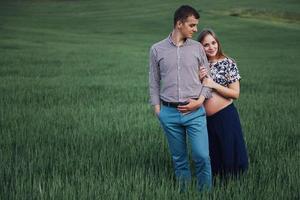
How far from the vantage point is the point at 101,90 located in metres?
11.4

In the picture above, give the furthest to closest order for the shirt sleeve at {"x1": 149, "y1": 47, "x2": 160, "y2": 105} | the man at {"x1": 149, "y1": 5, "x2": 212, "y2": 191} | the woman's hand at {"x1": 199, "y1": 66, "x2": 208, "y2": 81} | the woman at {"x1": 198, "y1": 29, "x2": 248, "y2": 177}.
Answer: the woman at {"x1": 198, "y1": 29, "x2": 248, "y2": 177} → the shirt sleeve at {"x1": 149, "y1": 47, "x2": 160, "y2": 105} → the woman's hand at {"x1": 199, "y1": 66, "x2": 208, "y2": 81} → the man at {"x1": 149, "y1": 5, "x2": 212, "y2": 191}

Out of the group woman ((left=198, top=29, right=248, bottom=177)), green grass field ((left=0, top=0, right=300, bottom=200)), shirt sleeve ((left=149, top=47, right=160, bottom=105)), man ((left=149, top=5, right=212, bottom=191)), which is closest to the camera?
green grass field ((left=0, top=0, right=300, bottom=200))

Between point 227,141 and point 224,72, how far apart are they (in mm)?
543

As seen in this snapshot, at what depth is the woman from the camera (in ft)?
15.0

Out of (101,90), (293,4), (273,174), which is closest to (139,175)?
(273,174)

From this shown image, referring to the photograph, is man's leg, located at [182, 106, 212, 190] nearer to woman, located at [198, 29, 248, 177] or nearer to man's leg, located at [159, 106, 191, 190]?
man's leg, located at [159, 106, 191, 190]

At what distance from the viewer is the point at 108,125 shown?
23.1 ft

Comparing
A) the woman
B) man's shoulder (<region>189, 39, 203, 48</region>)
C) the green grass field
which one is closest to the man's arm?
man's shoulder (<region>189, 39, 203, 48</region>)

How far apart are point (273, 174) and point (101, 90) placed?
695 centimetres

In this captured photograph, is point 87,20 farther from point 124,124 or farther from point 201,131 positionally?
point 201,131

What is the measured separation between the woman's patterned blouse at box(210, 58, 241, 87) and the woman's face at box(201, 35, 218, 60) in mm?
91

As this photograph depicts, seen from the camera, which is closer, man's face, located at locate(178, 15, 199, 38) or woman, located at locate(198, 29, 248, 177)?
man's face, located at locate(178, 15, 199, 38)

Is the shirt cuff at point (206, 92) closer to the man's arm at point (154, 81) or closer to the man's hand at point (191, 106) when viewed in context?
the man's hand at point (191, 106)

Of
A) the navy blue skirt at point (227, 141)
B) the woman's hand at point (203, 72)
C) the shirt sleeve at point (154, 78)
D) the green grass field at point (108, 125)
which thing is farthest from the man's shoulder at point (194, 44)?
the green grass field at point (108, 125)
